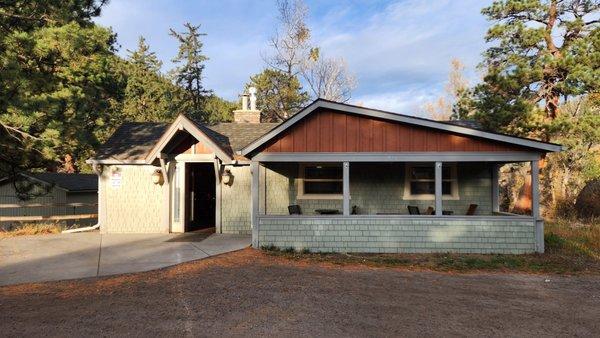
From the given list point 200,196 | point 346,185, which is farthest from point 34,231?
point 346,185

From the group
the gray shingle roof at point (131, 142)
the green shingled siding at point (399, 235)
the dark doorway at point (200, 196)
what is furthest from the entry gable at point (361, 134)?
the gray shingle roof at point (131, 142)

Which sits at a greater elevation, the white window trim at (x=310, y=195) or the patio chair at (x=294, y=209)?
the white window trim at (x=310, y=195)

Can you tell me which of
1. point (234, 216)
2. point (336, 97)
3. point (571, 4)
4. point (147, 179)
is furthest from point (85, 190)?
point (571, 4)

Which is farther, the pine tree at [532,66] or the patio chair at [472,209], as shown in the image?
the pine tree at [532,66]

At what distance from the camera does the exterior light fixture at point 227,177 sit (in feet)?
42.0

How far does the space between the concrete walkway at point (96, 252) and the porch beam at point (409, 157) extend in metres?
2.57

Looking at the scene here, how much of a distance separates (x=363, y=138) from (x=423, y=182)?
3387 mm

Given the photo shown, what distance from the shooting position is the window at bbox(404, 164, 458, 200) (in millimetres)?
12844

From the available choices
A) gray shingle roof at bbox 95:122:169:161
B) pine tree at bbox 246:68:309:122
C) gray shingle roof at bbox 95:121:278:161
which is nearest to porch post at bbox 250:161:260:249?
gray shingle roof at bbox 95:121:278:161

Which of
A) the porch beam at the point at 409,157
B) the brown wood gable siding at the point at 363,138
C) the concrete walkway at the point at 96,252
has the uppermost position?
the brown wood gable siding at the point at 363,138

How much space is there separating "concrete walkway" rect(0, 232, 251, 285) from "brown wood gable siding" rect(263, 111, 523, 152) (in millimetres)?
3077

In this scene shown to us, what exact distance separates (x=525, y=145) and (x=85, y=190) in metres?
23.9

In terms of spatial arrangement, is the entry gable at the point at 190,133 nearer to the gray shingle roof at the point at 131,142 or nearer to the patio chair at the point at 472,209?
the gray shingle roof at the point at 131,142

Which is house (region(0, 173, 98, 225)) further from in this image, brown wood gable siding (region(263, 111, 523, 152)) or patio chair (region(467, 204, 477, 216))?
patio chair (region(467, 204, 477, 216))
